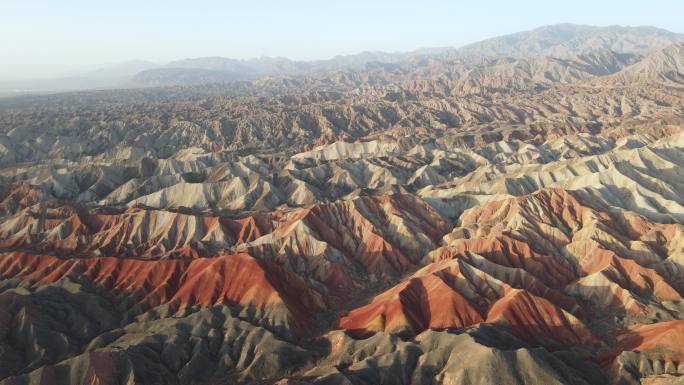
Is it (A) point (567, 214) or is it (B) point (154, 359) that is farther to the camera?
(A) point (567, 214)

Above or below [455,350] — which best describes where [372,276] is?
below

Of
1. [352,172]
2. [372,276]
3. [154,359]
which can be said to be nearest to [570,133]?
[352,172]

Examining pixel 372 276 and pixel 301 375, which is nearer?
pixel 301 375

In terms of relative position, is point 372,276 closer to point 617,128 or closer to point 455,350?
point 455,350

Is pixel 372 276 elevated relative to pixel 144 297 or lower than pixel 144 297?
lower

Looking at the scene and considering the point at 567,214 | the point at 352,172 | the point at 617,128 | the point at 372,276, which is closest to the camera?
the point at 372,276

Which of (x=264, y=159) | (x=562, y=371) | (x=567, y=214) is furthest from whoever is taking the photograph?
(x=264, y=159)

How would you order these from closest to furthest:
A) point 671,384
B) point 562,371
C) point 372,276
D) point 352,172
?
point 671,384 → point 562,371 → point 372,276 → point 352,172

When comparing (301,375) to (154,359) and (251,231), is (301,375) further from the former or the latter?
(251,231)

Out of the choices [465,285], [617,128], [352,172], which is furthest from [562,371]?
[617,128]
